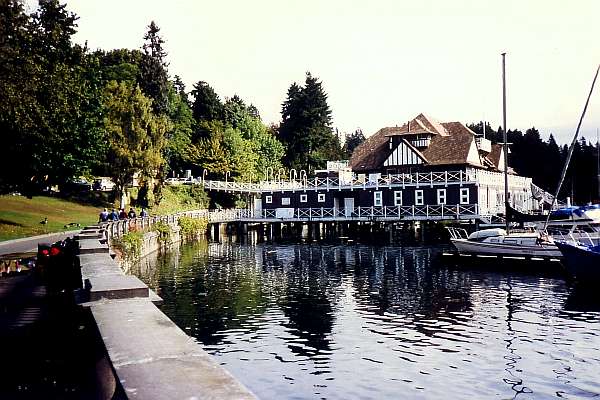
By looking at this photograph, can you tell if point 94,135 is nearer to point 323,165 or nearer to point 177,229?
point 177,229

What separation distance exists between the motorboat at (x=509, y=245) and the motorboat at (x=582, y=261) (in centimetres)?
503

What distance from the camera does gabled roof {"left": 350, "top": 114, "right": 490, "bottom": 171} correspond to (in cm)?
6228

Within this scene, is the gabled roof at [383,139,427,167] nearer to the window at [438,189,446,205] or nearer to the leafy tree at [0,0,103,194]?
the window at [438,189,446,205]

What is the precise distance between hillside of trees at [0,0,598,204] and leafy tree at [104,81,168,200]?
0.10 meters

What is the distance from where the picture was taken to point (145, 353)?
4902 millimetres

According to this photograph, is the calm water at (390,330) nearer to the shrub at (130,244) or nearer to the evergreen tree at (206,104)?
the shrub at (130,244)

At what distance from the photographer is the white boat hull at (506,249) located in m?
34.4

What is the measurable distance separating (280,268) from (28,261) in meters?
16.9

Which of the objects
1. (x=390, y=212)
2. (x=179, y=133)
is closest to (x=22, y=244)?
(x=390, y=212)

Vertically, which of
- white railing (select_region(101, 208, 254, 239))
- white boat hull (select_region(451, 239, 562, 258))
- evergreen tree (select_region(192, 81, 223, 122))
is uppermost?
evergreen tree (select_region(192, 81, 223, 122))

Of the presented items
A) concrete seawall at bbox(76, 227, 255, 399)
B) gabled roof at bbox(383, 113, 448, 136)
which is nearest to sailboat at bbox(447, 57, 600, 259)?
gabled roof at bbox(383, 113, 448, 136)

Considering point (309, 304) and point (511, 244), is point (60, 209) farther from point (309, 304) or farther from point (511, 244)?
point (511, 244)

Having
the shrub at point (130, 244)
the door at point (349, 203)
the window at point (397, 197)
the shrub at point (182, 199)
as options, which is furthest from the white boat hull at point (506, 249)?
the shrub at point (182, 199)

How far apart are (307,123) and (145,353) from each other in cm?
8846
